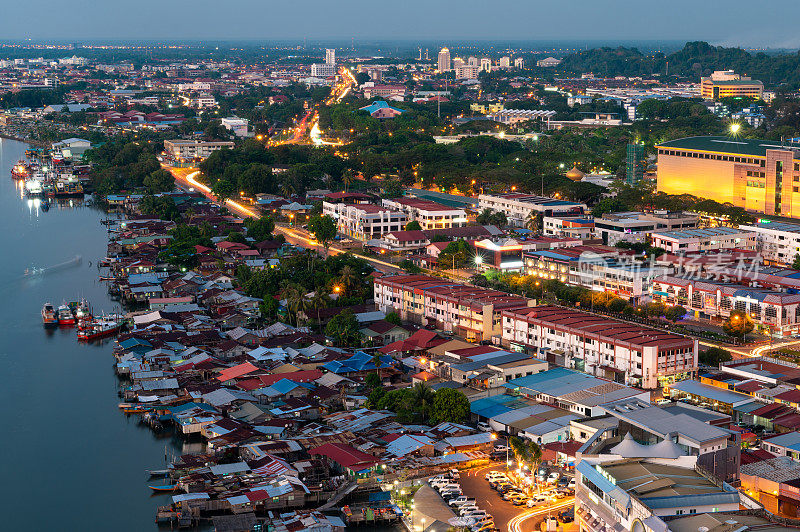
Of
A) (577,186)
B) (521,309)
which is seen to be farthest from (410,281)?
(577,186)

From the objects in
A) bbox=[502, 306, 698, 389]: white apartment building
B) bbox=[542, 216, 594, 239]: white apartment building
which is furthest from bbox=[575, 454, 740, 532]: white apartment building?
bbox=[542, 216, 594, 239]: white apartment building

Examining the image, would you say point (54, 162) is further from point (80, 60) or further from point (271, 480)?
point (80, 60)

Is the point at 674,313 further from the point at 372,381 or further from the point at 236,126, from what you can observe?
the point at 236,126

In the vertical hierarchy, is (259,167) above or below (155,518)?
above

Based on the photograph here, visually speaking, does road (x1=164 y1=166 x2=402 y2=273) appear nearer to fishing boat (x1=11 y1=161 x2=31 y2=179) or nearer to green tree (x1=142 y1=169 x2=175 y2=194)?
green tree (x1=142 y1=169 x2=175 y2=194)

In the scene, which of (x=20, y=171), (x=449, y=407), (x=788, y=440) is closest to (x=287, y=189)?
(x=20, y=171)

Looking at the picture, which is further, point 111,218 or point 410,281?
point 111,218

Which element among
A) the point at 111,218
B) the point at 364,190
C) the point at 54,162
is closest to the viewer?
the point at 111,218
